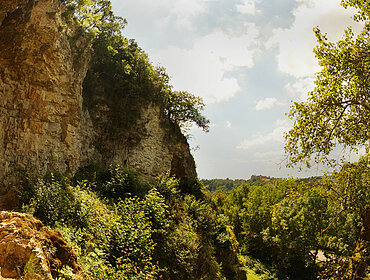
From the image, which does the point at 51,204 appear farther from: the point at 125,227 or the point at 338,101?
the point at 338,101

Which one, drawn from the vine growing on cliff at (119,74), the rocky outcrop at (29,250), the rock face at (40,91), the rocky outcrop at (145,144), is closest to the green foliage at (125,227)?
the rocky outcrop at (29,250)

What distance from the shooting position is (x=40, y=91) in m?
9.19

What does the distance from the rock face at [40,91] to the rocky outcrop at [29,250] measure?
4.43 m

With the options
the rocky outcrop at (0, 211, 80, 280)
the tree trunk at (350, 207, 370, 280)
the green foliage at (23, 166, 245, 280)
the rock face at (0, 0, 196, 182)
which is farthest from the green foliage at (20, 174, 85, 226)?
the tree trunk at (350, 207, 370, 280)

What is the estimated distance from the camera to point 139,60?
52.9 feet

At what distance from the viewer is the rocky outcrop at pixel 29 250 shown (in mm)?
3639

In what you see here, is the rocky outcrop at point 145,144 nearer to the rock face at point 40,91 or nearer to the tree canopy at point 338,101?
the rock face at point 40,91

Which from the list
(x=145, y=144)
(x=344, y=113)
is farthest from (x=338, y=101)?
(x=145, y=144)

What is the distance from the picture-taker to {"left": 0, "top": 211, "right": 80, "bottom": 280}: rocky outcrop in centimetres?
364

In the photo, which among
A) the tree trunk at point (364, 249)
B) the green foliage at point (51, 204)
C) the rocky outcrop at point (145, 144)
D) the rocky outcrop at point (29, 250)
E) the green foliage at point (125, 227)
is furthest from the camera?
the rocky outcrop at point (145, 144)

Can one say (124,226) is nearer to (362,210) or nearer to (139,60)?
(362,210)

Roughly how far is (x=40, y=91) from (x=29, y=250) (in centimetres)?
714

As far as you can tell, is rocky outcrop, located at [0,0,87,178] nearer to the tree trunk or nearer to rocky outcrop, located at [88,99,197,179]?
rocky outcrop, located at [88,99,197,179]

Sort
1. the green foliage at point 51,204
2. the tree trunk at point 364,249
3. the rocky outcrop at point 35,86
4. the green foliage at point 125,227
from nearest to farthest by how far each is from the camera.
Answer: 1. the tree trunk at point 364,249
2. the green foliage at point 125,227
3. the green foliage at point 51,204
4. the rocky outcrop at point 35,86
